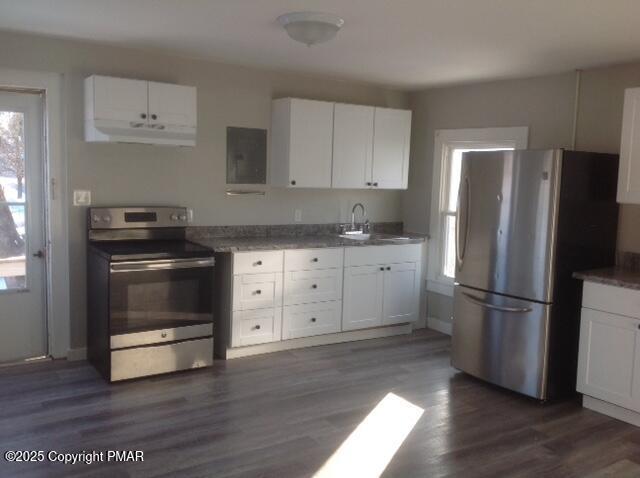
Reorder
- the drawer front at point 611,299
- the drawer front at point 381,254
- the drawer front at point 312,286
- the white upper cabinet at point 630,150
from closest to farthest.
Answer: the drawer front at point 611,299 → the white upper cabinet at point 630,150 → the drawer front at point 312,286 → the drawer front at point 381,254

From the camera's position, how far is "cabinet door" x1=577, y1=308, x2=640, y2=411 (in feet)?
11.6

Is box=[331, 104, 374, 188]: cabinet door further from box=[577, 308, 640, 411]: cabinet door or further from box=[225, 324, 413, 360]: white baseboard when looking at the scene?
box=[577, 308, 640, 411]: cabinet door

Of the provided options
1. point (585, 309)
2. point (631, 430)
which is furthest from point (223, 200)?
point (631, 430)

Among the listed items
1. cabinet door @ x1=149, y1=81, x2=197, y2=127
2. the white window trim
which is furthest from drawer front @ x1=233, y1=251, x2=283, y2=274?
the white window trim

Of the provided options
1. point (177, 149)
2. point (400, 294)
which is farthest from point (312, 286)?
point (177, 149)

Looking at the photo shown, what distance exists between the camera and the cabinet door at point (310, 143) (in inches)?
192

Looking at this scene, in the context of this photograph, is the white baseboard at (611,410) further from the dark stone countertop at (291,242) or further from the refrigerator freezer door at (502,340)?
the dark stone countertop at (291,242)

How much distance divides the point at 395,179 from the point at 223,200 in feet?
5.38

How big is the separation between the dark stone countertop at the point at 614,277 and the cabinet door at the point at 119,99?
3.10m

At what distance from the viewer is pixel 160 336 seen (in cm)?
A: 404

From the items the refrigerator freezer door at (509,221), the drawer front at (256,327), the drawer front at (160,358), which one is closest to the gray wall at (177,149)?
the drawer front at (160,358)

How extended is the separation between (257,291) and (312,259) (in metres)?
0.53

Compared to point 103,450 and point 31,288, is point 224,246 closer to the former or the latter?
point 31,288

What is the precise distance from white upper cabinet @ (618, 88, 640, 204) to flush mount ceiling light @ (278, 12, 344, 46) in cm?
189
